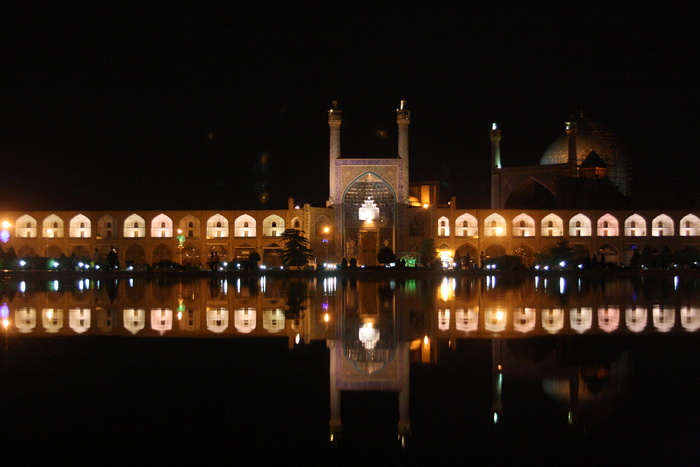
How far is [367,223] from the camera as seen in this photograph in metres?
31.6

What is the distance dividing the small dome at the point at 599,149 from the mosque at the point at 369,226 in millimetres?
2229

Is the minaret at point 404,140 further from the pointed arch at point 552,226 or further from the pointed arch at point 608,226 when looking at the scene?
the pointed arch at point 608,226

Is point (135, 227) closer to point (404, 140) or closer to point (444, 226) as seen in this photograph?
point (404, 140)

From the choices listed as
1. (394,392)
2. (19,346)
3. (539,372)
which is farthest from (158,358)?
(539,372)

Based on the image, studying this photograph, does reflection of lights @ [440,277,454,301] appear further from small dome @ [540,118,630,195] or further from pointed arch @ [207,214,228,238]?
small dome @ [540,118,630,195]

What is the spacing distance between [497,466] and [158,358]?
278 centimetres

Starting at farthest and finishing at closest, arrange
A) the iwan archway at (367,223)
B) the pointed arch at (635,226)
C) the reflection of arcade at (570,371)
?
the pointed arch at (635,226)
the iwan archway at (367,223)
the reflection of arcade at (570,371)

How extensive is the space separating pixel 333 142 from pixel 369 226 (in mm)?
4275

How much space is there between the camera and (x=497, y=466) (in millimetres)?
2447

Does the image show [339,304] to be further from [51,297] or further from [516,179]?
[516,179]

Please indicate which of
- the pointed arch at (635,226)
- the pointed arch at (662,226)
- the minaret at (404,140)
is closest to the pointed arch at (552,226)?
the pointed arch at (635,226)

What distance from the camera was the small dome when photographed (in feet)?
116

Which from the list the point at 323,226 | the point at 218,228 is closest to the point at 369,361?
the point at 323,226

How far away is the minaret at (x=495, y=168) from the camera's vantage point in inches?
1378
